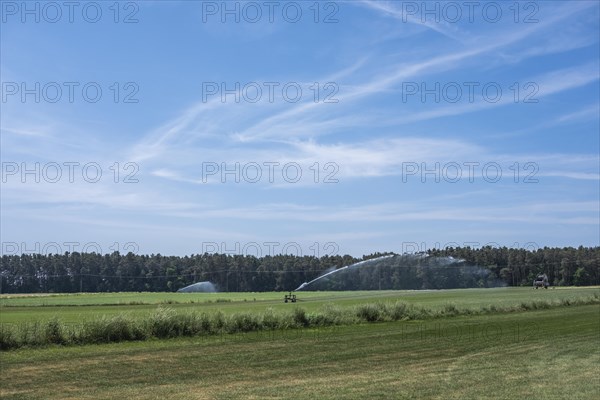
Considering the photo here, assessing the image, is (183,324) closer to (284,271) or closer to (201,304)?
(201,304)

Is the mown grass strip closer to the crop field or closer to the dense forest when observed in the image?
the crop field

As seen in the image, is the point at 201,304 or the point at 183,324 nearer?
the point at 183,324

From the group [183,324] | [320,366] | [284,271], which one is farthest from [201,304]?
[284,271]

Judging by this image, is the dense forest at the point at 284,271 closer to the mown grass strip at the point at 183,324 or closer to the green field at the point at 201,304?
the green field at the point at 201,304

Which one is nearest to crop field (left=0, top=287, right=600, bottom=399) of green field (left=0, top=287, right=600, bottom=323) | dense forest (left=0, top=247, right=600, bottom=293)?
green field (left=0, top=287, right=600, bottom=323)

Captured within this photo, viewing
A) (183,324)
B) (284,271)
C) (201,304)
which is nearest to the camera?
(183,324)

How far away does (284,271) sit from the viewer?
520 ft

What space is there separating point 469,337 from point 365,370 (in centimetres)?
1155

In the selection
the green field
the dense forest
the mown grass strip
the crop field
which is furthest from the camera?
the dense forest

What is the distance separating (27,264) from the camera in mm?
127188

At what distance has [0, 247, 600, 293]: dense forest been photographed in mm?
129375

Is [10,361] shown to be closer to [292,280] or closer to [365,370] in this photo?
[365,370]

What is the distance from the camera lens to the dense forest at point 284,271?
5094 inches

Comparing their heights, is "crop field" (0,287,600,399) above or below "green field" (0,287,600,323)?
above
